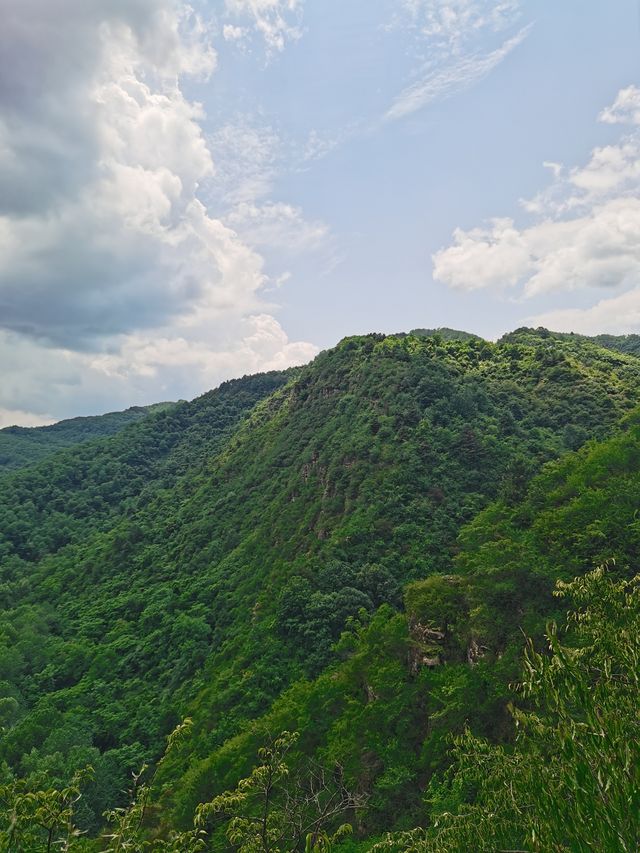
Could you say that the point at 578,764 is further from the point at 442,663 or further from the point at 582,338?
the point at 582,338

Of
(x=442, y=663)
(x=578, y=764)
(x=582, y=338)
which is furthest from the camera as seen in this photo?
(x=582, y=338)

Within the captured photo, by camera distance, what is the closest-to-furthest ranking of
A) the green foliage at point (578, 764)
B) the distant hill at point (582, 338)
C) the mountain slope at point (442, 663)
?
the green foliage at point (578, 764)
the mountain slope at point (442, 663)
the distant hill at point (582, 338)

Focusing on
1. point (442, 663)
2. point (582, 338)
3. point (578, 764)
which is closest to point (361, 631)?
point (442, 663)

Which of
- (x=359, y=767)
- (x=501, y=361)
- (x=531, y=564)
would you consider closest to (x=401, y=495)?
(x=531, y=564)

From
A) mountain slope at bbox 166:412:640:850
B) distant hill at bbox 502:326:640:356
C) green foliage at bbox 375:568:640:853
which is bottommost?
mountain slope at bbox 166:412:640:850

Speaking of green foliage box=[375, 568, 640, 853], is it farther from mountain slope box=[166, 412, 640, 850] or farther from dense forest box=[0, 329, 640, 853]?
mountain slope box=[166, 412, 640, 850]

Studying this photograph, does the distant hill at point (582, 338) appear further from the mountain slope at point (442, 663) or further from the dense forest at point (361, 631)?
the mountain slope at point (442, 663)

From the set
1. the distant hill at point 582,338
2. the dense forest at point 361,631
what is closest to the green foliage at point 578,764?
the dense forest at point 361,631

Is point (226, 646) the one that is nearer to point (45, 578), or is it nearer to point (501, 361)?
point (45, 578)

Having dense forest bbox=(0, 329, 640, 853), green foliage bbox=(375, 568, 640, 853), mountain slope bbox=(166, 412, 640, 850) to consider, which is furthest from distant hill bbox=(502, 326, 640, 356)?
green foliage bbox=(375, 568, 640, 853)
